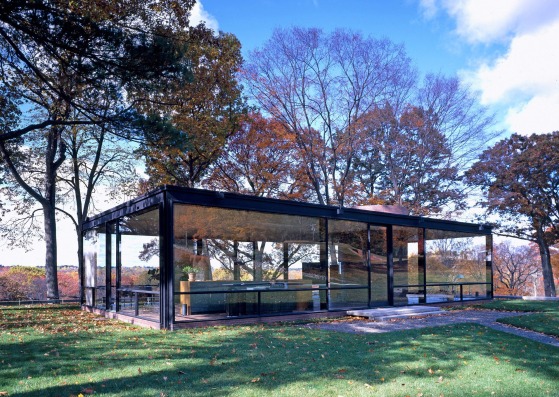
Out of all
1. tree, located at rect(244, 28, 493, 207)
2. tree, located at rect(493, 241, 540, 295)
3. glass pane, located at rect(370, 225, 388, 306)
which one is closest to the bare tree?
tree, located at rect(244, 28, 493, 207)

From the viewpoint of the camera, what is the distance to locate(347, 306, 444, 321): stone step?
483 inches

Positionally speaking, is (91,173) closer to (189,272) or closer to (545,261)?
(189,272)

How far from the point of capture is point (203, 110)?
17953 millimetres

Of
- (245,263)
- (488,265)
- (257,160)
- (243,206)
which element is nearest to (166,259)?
(243,206)

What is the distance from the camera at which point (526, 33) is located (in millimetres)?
12031

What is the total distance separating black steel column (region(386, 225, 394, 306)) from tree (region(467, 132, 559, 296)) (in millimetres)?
11353

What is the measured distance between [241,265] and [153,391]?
7.32m

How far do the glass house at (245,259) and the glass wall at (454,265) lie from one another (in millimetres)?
66

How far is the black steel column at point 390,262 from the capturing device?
14242 millimetres

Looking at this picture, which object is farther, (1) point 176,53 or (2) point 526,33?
(2) point 526,33

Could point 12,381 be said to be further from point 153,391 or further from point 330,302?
point 330,302

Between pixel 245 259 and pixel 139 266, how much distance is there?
2.66 m

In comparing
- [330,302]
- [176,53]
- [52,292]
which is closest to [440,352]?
[330,302]

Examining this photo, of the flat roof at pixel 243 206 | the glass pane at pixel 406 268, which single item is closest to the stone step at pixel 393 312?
the glass pane at pixel 406 268
